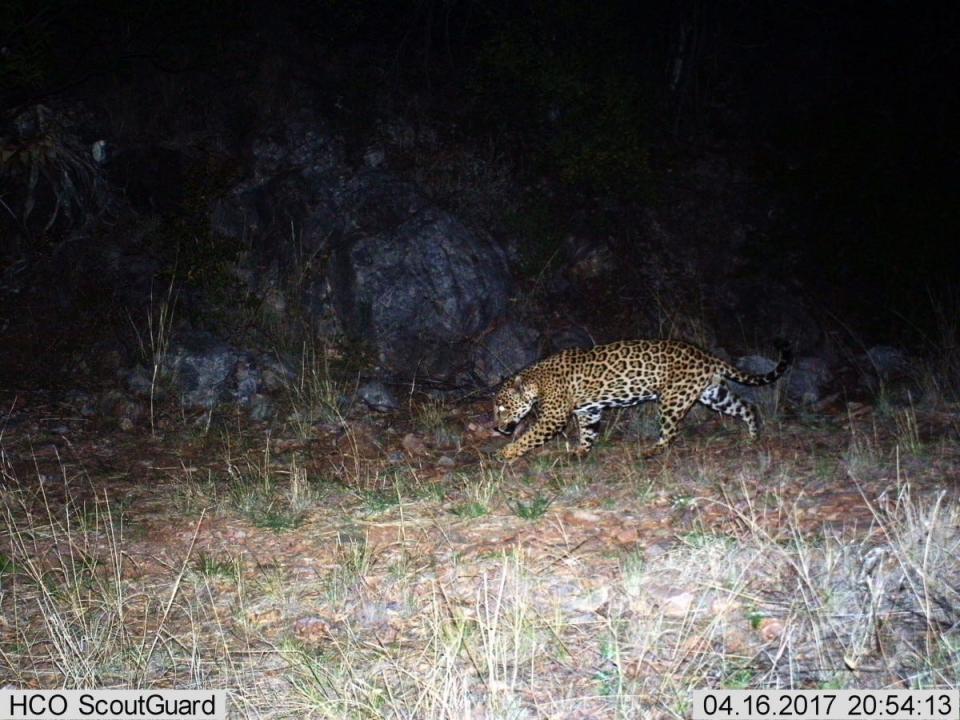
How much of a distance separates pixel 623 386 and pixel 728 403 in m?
1.09

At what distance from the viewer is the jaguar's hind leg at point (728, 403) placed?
343 inches

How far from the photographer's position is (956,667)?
3707mm

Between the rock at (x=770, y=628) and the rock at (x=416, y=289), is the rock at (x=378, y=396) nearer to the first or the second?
the rock at (x=416, y=289)

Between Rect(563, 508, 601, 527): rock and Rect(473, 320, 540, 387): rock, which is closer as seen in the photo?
Rect(563, 508, 601, 527): rock

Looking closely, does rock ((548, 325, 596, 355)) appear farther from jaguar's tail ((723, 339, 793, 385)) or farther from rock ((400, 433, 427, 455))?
jaguar's tail ((723, 339, 793, 385))

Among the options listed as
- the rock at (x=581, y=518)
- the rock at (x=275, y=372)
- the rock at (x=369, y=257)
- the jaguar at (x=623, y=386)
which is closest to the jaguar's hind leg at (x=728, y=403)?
the jaguar at (x=623, y=386)

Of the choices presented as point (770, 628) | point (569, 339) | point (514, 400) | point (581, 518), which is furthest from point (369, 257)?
point (770, 628)

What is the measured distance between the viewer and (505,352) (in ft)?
37.2

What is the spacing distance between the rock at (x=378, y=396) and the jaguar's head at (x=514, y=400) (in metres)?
1.87

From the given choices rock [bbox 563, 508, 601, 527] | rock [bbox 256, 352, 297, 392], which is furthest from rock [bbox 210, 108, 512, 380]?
rock [bbox 563, 508, 601, 527]

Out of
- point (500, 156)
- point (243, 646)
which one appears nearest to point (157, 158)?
point (500, 156)

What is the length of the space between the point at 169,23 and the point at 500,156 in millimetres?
4901

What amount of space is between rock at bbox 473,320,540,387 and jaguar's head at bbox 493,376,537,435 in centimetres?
209

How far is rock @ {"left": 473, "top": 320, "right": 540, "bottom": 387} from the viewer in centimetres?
1107
